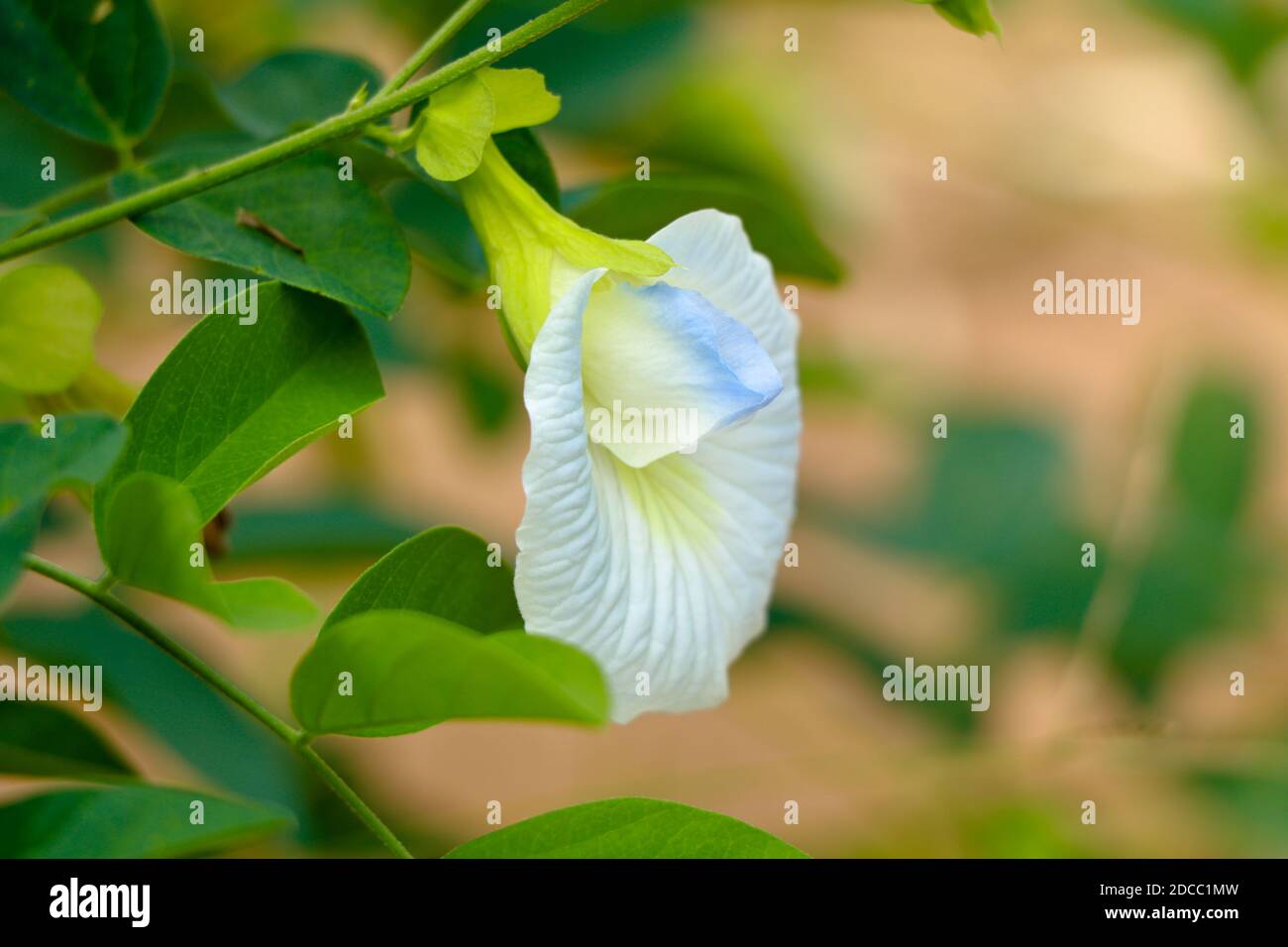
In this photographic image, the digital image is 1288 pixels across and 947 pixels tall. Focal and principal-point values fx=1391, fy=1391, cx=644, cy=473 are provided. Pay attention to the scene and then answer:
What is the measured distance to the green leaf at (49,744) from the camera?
0.53 metres

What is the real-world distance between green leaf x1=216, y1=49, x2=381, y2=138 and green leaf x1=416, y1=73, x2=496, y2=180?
14 centimetres

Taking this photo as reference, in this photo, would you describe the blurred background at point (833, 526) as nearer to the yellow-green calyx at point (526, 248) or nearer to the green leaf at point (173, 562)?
the yellow-green calyx at point (526, 248)

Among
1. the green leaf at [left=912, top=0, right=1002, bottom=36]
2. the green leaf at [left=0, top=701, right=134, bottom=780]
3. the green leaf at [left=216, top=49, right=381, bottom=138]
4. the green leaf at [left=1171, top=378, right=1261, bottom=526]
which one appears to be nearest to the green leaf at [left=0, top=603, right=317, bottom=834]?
the green leaf at [left=0, top=701, right=134, bottom=780]

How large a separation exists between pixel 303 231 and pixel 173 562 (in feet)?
0.47

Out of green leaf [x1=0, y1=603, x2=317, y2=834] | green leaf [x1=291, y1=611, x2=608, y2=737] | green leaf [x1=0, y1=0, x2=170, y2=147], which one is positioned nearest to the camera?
green leaf [x1=291, y1=611, x2=608, y2=737]

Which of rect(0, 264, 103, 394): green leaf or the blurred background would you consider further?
the blurred background

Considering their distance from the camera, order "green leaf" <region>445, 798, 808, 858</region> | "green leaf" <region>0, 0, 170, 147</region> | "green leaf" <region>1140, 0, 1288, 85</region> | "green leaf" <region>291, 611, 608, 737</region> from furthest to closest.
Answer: "green leaf" <region>1140, 0, 1288, 85</region>
"green leaf" <region>0, 0, 170, 147</region>
"green leaf" <region>445, 798, 808, 858</region>
"green leaf" <region>291, 611, 608, 737</region>

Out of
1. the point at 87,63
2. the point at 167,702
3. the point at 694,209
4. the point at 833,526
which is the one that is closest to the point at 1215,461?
the point at 833,526

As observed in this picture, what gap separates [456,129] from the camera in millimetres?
465

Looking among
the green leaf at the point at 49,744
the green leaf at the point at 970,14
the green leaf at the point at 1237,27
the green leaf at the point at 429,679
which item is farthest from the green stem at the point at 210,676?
the green leaf at the point at 1237,27

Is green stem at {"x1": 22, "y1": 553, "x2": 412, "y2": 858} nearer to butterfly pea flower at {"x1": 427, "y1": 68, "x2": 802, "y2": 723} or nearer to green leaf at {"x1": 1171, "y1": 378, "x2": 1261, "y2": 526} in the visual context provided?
butterfly pea flower at {"x1": 427, "y1": 68, "x2": 802, "y2": 723}

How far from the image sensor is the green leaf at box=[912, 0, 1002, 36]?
47cm

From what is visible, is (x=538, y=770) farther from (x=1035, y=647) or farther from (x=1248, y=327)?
(x=1248, y=327)
